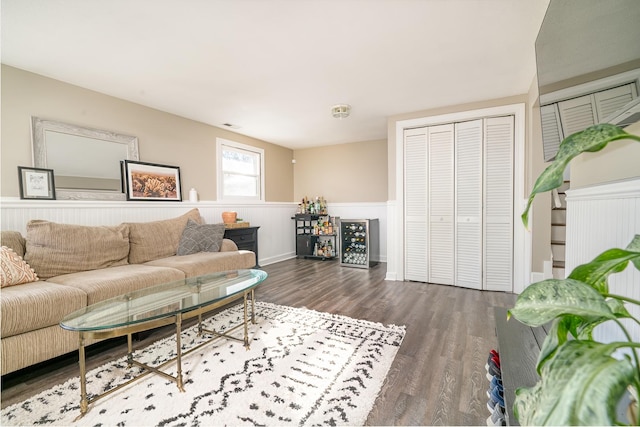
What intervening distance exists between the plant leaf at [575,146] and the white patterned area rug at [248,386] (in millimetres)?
1345

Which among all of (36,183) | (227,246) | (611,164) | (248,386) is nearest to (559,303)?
(611,164)

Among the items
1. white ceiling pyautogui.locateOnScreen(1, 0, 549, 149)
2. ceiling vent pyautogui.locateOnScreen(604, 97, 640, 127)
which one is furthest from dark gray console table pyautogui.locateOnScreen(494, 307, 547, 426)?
A: white ceiling pyautogui.locateOnScreen(1, 0, 549, 149)

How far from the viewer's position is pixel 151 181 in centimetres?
338

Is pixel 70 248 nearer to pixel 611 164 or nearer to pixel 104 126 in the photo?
pixel 104 126

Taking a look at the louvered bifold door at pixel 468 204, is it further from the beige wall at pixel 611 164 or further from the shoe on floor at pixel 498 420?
the shoe on floor at pixel 498 420

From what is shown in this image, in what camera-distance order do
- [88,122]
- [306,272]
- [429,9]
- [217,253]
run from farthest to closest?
[306,272]
[217,253]
[88,122]
[429,9]

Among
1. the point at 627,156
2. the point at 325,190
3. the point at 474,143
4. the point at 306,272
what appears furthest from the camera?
the point at 325,190

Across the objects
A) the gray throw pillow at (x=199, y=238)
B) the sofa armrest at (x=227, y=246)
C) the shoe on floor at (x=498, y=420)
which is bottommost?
the shoe on floor at (x=498, y=420)

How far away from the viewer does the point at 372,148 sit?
17.7ft

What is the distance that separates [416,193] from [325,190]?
7.91ft

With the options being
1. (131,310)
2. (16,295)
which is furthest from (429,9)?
(16,295)

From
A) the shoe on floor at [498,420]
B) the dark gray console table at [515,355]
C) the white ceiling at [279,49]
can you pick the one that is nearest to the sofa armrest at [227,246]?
the white ceiling at [279,49]

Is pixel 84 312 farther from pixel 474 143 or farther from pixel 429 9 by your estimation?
pixel 474 143

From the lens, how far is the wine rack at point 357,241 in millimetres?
4893
